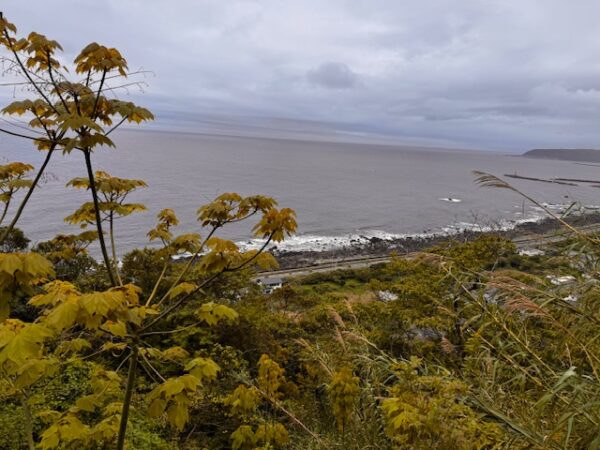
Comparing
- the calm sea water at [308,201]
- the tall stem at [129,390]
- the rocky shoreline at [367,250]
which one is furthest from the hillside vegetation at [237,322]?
the rocky shoreline at [367,250]

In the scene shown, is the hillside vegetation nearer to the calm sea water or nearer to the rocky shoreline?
the calm sea water

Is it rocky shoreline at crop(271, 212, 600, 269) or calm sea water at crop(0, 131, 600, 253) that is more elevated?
calm sea water at crop(0, 131, 600, 253)

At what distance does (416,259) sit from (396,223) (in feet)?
178

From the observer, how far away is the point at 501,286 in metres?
2.60

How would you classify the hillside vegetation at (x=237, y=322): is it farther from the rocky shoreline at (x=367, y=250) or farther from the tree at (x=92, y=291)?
the rocky shoreline at (x=367, y=250)

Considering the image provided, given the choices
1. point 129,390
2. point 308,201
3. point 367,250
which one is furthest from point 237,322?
point 308,201

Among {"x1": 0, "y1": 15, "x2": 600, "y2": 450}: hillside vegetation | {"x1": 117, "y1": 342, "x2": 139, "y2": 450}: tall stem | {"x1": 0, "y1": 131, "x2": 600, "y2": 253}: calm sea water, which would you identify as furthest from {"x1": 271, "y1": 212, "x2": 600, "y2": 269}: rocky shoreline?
{"x1": 117, "y1": 342, "x2": 139, "y2": 450}: tall stem

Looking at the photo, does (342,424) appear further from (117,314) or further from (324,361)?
(117,314)

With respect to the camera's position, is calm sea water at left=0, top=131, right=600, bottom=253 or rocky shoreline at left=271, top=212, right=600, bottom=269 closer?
rocky shoreline at left=271, top=212, right=600, bottom=269

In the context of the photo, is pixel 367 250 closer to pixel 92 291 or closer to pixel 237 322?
pixel 237 322

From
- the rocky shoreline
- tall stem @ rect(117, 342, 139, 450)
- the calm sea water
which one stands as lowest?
the rocky shoreline

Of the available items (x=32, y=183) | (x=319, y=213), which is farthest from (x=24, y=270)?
(x=319, y=213)

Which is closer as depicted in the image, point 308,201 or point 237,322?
point 237,322

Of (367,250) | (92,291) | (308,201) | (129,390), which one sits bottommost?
(367,250)
